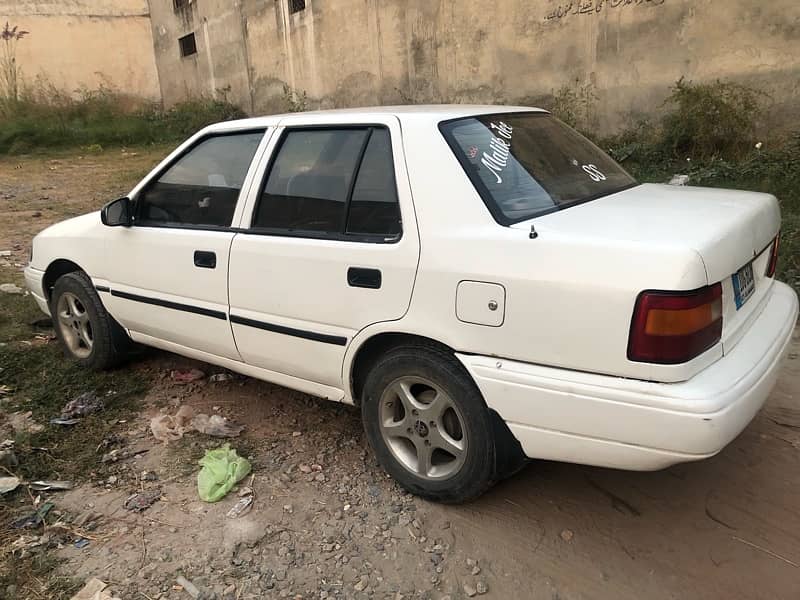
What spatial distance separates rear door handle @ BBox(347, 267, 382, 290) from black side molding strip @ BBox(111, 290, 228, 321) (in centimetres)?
89

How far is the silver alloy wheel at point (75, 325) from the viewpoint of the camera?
421 cm

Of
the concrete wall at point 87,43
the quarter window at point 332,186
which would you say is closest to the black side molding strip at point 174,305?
the quarter window at point 332,186

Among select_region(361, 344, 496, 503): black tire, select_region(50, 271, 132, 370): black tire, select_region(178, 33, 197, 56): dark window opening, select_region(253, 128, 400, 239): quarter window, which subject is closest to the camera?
select_region(361, 344, 496, 503): black tire

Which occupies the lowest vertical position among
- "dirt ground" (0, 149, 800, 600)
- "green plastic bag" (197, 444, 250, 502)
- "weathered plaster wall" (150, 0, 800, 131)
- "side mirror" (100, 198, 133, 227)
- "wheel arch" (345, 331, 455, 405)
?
"dirt ground" (0, 149, 800, 600)

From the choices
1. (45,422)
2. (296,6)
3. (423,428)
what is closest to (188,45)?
(296,6)

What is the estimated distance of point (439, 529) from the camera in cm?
267

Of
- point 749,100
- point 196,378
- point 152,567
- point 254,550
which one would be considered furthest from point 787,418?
point 749,100

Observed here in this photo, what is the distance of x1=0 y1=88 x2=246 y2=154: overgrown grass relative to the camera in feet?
50.9

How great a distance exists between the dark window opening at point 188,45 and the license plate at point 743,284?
17.6m

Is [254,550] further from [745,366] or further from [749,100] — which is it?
[749,100]

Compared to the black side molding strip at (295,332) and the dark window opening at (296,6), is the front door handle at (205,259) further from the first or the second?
the dark window opening at (296,6)

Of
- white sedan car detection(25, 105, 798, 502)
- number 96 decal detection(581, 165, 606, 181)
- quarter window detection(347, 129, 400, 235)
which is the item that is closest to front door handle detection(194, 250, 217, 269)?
white sedan car detection(25, 105, 798, 502)

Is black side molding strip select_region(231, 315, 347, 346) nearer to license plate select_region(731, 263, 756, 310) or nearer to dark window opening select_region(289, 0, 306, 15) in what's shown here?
license plate select_region(731, 263, 756, 310)

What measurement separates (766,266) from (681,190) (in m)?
0.51
